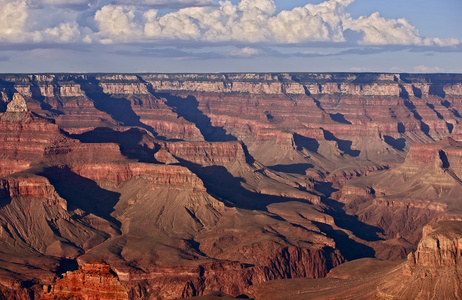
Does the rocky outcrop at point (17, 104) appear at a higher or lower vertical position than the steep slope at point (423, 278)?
higher

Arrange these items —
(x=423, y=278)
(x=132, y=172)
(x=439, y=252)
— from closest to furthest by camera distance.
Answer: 1. (x=423, y=278)
2. (x=439, y=252)
3. (x=132, y=172)

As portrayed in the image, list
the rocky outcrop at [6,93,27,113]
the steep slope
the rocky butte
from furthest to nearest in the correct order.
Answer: the rocky outcrop at [6,93,27,113] → the rocky butte → the steep slope

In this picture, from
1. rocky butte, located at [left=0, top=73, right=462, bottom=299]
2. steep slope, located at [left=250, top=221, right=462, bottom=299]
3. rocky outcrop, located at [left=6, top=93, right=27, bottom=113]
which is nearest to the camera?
steep slope, located at [left=250, top=221, right=462, bottom=299]

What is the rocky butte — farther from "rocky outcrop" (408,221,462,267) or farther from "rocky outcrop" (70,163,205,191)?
"rocky outcrop" (70,163,205,191)

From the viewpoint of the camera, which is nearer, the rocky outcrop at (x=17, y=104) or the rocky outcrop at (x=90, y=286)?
the rocky outcrop at (x=90, y=286)

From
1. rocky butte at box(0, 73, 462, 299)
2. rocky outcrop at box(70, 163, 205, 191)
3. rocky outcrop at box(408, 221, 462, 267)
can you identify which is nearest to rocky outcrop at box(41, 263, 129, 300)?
rocky butte at box(0, 73, 462, 299)

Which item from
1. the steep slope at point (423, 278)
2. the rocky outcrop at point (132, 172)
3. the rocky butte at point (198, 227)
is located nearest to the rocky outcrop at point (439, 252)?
the steep slope at point (423, 278)

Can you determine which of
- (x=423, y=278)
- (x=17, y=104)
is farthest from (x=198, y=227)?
(x=423, y=278)

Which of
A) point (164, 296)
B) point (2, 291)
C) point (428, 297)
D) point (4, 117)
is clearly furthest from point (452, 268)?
point (4, 117)

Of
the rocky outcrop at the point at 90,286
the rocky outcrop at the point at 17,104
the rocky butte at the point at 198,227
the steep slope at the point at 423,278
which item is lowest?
the rocky butte at the point at 198,227

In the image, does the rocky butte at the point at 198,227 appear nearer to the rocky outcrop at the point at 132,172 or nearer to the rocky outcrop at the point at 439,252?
the rocky outcrop at the point at 439,252

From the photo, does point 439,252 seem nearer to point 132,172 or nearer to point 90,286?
point 90,286

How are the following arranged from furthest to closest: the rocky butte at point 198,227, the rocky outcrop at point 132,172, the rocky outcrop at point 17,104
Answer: the rocky outcrop at point 17,104 < the rocky outcrop at point 132,172 < the rocky butte at point 198,227
